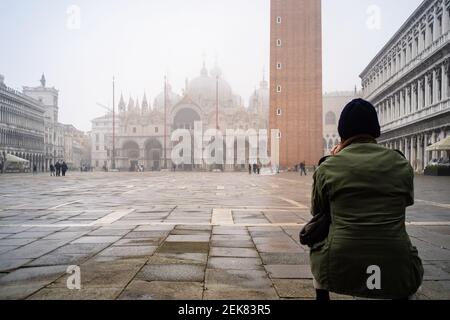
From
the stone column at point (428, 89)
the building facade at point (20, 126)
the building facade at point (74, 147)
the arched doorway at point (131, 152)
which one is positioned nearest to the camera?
the stone column at point (428, 89)

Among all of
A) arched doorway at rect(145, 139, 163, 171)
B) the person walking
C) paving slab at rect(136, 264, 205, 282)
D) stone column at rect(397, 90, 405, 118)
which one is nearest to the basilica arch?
arched doorway at rect(145, 139, 163, 171)

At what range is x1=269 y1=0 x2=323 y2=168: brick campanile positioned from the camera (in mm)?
49438

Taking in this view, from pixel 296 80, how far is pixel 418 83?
17702 millimetres

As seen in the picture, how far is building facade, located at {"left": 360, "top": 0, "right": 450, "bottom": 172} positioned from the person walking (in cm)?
2977

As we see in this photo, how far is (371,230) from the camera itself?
208 cm

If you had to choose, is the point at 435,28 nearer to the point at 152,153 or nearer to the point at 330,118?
the point at 330,118

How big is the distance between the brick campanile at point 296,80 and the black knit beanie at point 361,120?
4839 cm

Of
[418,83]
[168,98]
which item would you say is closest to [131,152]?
[168,98]

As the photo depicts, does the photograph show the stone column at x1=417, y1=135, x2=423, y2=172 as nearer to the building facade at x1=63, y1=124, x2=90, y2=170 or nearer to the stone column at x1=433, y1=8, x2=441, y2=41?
the stone column at x1=433, y1=8, x2=441, y2=41

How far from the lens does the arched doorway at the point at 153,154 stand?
74.8 meters

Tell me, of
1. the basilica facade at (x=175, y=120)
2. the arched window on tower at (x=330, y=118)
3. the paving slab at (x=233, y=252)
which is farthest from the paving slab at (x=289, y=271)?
the arched window on tower at (x=330, y=118)

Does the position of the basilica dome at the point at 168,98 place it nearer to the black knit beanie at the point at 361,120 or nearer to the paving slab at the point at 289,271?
the paving slab at the point at 289,271

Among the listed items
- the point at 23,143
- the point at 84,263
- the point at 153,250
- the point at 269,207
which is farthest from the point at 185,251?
the point at 23,143
